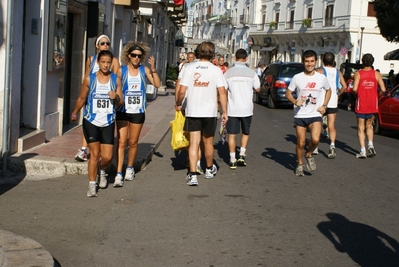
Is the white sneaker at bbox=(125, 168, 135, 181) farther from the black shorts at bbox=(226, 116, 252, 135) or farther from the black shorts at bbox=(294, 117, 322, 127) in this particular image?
the black shorts at bbox=(294, 117, 322, 127)

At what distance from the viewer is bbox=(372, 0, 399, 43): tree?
95.1 feet

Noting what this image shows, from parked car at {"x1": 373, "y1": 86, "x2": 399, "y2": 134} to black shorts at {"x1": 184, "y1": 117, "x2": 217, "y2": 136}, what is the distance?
7591 millimetres

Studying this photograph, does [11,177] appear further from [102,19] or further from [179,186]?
[102,19]

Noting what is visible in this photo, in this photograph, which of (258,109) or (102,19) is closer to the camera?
(102,19)

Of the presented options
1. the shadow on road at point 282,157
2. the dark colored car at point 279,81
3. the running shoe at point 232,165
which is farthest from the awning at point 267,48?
the running shoe at point 232,165

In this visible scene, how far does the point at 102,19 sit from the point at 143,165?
4982 millimetres

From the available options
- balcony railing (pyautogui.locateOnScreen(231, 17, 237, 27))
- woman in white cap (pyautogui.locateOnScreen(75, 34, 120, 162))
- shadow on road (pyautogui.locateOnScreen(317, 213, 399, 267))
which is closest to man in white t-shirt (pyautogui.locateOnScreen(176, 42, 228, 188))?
woman in white cap (pyautogui.locateOnScreen(75, 34, 120, 162))

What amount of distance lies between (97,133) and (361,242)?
326 cm

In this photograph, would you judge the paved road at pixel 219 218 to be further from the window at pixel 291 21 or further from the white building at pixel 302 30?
the window at pixel 291 21

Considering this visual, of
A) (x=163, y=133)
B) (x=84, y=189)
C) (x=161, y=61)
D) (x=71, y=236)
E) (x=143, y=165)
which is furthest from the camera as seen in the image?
(x=161, y=61)

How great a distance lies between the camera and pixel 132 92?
8477 millimetres

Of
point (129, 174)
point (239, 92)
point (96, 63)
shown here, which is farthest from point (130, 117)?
point (239, 92)

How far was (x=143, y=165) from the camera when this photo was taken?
9.81 meters

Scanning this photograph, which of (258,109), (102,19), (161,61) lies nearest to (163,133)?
(102,19)
